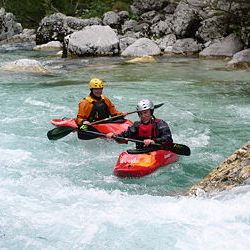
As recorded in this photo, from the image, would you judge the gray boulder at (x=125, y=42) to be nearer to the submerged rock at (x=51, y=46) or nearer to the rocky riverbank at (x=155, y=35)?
the rocky riverbank at (x=155, y=35)

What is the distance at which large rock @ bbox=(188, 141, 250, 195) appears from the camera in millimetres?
A: 3500

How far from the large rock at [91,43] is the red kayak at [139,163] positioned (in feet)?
53.2

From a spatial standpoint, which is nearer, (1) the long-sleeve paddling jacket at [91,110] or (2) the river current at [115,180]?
(2) the river current at [115,180]

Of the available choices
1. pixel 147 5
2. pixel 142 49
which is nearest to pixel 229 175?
pixel 142 49

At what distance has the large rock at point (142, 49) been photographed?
803 inches

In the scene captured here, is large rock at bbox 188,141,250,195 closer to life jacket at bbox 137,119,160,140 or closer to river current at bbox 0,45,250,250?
river current at bbox 0,45,250,250

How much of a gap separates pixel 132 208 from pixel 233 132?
387 cm

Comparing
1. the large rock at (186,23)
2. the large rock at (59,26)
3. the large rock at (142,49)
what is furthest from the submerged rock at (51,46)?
the large rock at (186,23)

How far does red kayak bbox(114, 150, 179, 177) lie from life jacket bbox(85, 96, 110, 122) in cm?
168

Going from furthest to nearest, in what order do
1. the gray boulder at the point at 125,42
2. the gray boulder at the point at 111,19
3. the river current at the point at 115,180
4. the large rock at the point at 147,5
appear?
the large rock at the point at 147,5, the gray boulder at the point at 111,19, the gray boulder at the point at 125,42, the river current at the point at 115,180

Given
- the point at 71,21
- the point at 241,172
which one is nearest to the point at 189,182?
the point at 241,172

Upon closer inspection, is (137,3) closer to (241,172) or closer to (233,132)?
(233,132)

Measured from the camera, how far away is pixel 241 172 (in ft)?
11.6

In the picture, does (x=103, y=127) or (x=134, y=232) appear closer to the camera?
(x=134, y=232)
